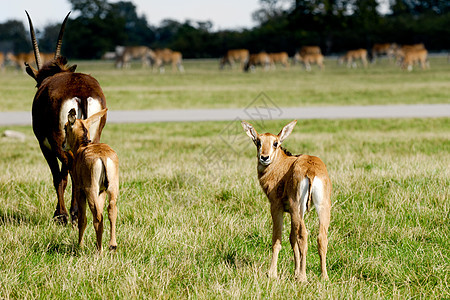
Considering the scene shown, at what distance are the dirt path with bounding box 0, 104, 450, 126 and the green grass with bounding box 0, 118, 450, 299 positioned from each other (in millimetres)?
6282

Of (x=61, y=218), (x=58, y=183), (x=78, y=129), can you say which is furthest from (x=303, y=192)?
(x=58, y=183)

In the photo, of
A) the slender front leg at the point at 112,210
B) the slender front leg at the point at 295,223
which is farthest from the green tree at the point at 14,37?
the slender front leg at the point at 295,223

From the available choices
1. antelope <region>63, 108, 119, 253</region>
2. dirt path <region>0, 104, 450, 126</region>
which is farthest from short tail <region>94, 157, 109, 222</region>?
dirt path <region>0, 104, 450, 126</region>

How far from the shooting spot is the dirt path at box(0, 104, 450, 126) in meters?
14.2

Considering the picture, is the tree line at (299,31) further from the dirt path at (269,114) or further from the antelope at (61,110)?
the antelope at (61,110)

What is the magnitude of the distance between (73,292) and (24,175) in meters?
3.83

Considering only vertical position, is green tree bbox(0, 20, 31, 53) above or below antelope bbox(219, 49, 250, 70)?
above

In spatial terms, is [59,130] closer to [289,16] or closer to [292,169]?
[292,169]

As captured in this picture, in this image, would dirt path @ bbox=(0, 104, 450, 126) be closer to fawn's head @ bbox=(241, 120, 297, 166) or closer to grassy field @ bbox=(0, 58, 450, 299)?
grassy field @ bbox=(0, 58, 450, 299)

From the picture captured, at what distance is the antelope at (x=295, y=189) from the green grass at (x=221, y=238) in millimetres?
224

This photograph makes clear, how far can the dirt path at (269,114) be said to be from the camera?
14.2 metres

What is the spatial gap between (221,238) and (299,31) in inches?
2525

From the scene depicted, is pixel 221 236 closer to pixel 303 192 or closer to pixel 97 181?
pixel 97 181

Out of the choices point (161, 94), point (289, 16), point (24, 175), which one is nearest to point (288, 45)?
point (289, 16)
